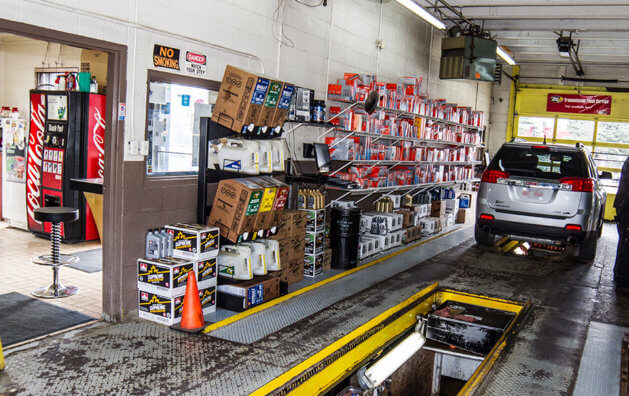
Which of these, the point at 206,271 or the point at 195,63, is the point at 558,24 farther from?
the point at 206,271

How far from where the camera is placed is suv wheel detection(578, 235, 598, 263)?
25.1 feet

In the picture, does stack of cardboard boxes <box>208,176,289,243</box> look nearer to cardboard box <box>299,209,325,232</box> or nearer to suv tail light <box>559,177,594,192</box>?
cardboard box <box>299,209,325,232</box>

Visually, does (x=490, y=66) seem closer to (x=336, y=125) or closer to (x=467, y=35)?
(x=467, y=35)

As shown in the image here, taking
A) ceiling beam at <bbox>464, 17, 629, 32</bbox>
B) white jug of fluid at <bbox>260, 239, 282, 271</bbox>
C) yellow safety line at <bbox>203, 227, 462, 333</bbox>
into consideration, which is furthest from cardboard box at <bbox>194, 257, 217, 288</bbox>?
ceiling beam at <bbox>464, 17, 629, 32</bbox>

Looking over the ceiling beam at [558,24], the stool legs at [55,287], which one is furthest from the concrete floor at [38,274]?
the ceiling beam at [558,24]

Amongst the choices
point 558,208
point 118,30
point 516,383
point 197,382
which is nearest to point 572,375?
point 516,383

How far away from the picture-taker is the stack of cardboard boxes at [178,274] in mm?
4461

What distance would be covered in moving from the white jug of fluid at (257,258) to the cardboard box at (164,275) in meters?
0.82

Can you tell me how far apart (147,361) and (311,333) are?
131 centimetres

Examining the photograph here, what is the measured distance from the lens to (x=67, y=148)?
25.9 feet

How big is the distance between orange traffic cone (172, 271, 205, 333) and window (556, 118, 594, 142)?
1412cm

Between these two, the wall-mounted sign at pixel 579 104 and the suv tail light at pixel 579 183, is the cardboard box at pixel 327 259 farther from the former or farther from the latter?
the wall-mounted sign at pixel 579 104

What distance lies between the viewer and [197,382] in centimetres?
346

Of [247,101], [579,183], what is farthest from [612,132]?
[247,101]
